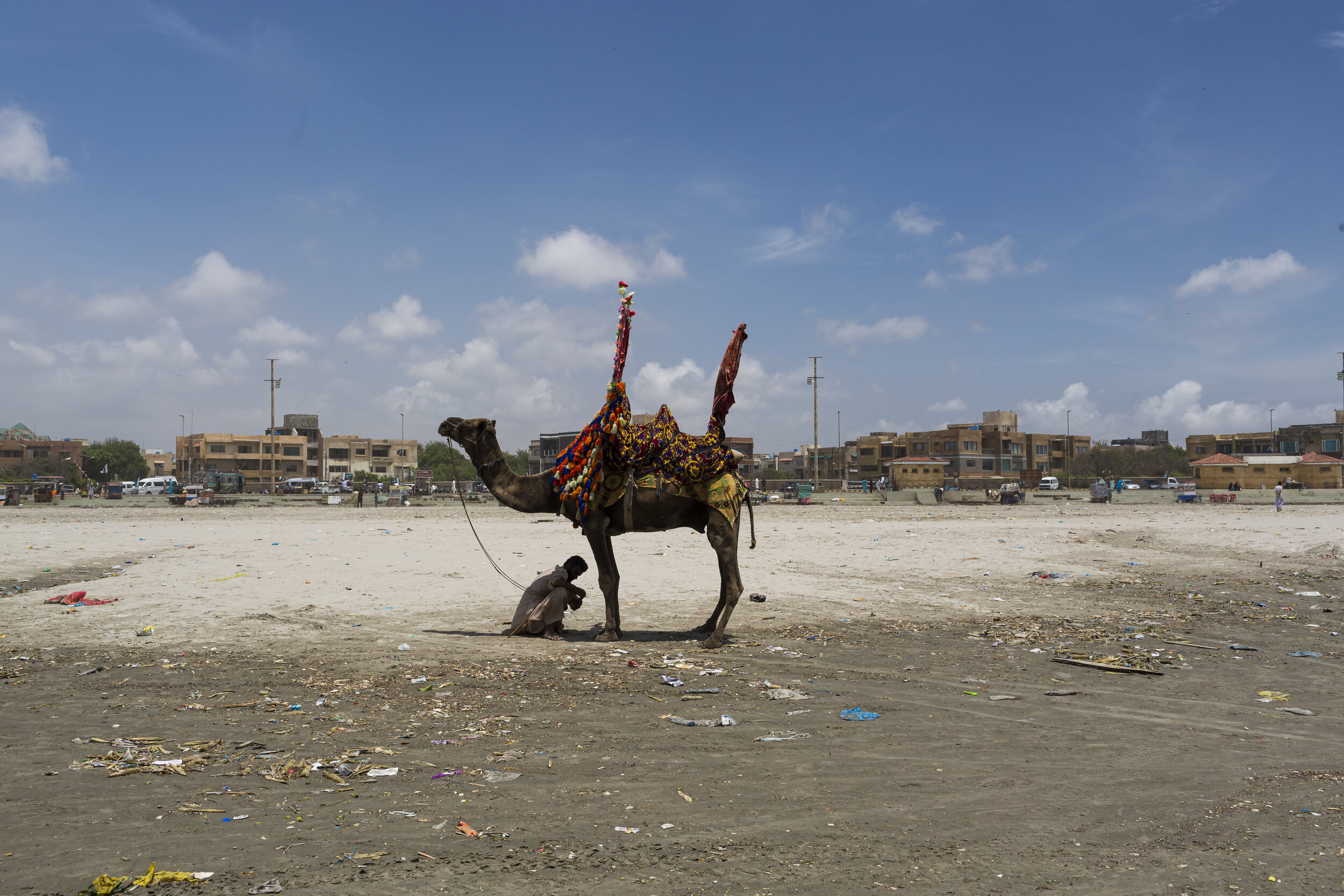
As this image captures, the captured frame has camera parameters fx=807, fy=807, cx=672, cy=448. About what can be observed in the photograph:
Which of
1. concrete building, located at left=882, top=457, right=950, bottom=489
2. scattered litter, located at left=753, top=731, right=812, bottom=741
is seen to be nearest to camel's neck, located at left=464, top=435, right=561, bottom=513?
scattered litter, located at left=753, top=731, right=812, bottom=741

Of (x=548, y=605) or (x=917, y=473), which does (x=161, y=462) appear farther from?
(x=548, y=605)

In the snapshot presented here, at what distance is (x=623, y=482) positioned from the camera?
32.4 ft

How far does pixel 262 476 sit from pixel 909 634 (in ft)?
371

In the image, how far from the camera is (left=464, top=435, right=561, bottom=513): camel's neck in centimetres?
1002

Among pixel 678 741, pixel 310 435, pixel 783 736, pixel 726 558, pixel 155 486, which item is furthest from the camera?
pixel 310 435

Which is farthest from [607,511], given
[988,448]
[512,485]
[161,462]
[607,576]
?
[161,462]

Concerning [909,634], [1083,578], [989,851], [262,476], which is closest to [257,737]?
[989,851]

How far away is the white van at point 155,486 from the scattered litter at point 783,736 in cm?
7574

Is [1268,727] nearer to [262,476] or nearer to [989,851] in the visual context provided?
[989,851]

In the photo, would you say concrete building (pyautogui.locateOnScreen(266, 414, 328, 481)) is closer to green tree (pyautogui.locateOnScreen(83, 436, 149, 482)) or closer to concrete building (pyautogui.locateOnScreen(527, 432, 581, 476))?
green tree (pyautogui.locateOnScreen(83, 436, 149, 482))

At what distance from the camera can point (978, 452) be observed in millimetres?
111375

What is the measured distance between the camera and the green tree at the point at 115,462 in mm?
112500

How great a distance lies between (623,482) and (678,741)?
165 inches

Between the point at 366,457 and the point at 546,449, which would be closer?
the point at 546,449
